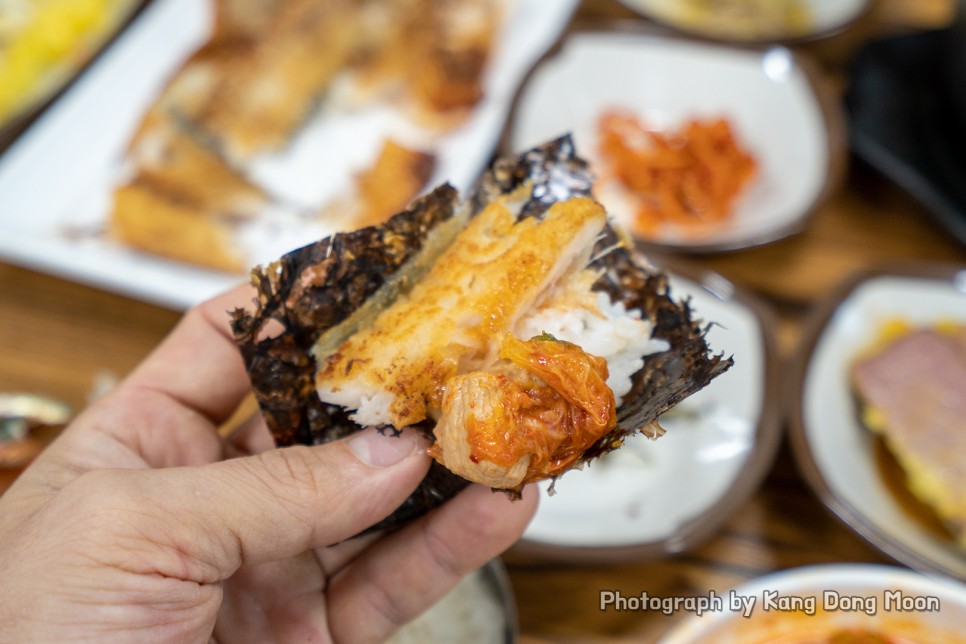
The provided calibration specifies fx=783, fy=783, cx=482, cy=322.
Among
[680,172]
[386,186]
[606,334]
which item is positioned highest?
[606,334]

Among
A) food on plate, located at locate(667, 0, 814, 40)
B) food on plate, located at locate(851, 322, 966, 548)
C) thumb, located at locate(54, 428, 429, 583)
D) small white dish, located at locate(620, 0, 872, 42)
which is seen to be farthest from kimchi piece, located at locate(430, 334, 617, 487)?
food on plate, located at locate(667, 0, 814, 40)

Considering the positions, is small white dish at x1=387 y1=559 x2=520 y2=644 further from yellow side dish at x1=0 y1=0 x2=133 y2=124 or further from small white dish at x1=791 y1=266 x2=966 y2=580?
yellow side dish at x1=0 y1=0 x2=133 y2=124

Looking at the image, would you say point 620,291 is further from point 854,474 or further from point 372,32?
point 372,32

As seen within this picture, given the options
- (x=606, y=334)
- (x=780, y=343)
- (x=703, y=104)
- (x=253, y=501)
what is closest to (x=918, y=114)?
(x=703, y=104)

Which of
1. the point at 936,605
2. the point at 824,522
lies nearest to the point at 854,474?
the point at 824,522

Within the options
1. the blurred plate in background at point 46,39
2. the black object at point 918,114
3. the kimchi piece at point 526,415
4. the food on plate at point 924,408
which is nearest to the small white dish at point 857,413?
the food on plate at point 924,408

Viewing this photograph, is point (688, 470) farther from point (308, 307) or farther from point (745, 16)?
point (745, 16)
